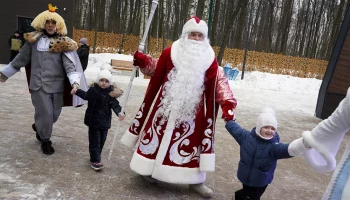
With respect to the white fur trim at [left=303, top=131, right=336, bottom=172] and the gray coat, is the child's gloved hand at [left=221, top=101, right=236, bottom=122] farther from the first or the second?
the gray coat

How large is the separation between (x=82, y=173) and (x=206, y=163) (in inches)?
56.5

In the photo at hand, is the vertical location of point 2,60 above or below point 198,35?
below

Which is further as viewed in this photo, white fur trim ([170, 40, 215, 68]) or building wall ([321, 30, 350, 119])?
building wall ([321, 30, 350, 119])

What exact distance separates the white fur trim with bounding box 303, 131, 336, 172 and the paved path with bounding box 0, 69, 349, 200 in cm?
175

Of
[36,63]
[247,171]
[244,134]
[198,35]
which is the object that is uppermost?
[198,35]

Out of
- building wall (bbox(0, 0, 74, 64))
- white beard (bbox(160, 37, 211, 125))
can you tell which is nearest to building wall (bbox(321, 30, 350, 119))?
white beard (bbox(160, 37, 211, 125))

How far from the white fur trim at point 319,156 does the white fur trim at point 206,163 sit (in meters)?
1.35

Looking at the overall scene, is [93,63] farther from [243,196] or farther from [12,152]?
[243,196]

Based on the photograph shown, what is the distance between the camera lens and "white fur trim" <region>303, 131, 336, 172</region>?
5.92 ft

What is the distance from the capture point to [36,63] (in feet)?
12.9

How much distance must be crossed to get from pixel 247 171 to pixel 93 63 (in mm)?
17802

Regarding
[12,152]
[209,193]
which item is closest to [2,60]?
[12,152]

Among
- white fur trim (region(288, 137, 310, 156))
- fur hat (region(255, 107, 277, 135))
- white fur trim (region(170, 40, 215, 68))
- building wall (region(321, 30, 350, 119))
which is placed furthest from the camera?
building wall (region(321, 30, 350, 119))

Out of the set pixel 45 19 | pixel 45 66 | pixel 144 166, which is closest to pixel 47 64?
pixel 45 66
